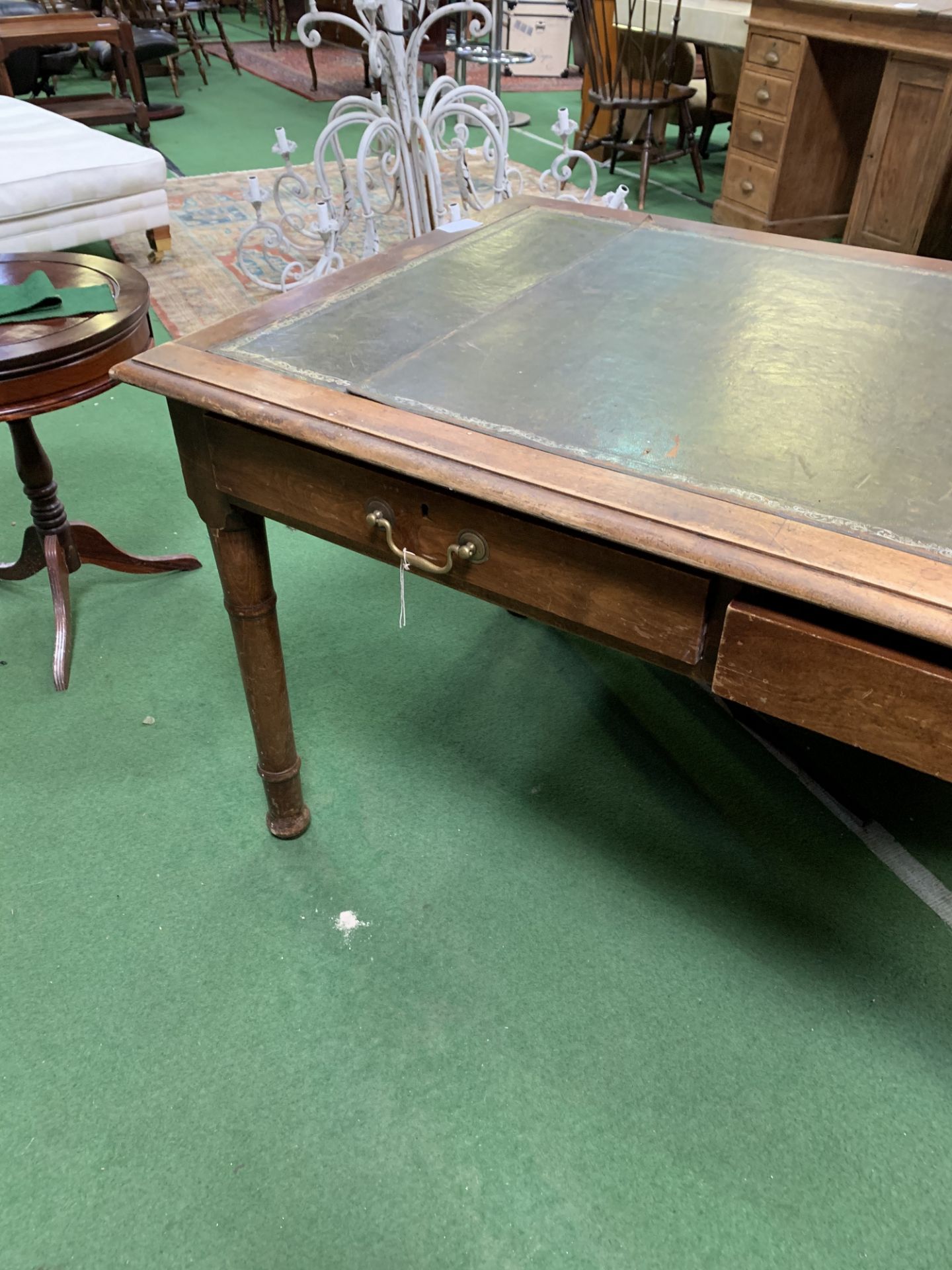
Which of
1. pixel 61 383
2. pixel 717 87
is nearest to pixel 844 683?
pixel 61 383

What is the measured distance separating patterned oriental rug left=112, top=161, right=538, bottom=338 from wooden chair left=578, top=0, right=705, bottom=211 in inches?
21.3

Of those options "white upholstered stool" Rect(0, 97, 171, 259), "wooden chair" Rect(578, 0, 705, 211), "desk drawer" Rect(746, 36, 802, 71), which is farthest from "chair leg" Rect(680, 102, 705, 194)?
"white upholstered stool" Rect(0, 97, 171, 259)

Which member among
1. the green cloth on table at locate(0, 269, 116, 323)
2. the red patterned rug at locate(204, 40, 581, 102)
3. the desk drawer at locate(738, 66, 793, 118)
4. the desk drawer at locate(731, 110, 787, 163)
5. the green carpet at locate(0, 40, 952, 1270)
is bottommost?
the green carpet at locate(0, 40, 952, 1270)

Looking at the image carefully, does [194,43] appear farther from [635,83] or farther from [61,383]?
[61,383]

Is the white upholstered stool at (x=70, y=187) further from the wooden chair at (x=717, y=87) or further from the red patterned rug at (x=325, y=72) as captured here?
the red patterned rug at (x=325, y=72)

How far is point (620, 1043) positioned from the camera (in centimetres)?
124

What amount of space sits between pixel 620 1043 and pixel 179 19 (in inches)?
354

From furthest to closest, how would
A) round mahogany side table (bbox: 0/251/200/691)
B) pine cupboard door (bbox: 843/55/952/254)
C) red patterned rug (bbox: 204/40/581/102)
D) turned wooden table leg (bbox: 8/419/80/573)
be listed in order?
red patterned rug (bbox: 204/40/581/102) < pine cupboard door (bbox: 843/55/952/254) < turned wooden table leg (bbox: 8/419/80/573) < round mahogany side table (bbox: 0/251/200/691)

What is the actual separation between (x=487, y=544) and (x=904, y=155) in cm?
346

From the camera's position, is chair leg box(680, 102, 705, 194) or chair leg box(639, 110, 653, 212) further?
chair leg box(680, 102, 705, 194)

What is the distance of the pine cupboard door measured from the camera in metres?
3.27

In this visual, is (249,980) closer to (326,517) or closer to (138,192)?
(326,517)

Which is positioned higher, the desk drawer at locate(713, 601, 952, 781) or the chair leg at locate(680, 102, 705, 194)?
the desk drawer at locate(713, 601, 952, 781)

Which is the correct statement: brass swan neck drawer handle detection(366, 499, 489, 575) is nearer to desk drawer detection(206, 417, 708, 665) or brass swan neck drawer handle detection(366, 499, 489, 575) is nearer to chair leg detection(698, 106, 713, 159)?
desk drawer detection(206, 417, 708, 665)
